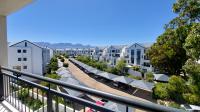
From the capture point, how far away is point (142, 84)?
15.0 metres

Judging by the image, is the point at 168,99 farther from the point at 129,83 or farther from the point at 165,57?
the point at 165,57

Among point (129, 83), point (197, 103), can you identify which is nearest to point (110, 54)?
point (129, 83)

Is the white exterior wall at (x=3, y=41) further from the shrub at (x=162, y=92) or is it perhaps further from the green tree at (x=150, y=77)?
the green tree at (x=150, y=77)

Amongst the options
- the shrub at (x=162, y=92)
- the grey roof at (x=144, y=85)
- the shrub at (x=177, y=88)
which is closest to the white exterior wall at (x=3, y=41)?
the shrub at (x=177, y=88)

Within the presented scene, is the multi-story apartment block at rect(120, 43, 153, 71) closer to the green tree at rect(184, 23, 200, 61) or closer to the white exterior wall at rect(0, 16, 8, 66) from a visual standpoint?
the green tree at rect(184, 23, 200, 61)

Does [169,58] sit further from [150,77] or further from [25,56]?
[25,56]

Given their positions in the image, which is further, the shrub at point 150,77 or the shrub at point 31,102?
the shrub at point 150,77

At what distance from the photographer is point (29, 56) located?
947 inches

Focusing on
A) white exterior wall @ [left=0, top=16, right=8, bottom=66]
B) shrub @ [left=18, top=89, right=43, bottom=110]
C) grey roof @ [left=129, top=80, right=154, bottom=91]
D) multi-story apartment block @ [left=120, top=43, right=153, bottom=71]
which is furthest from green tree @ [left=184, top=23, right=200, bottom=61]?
multi-story apartment block @ [left=120, top=43, right=153, bottom=71]

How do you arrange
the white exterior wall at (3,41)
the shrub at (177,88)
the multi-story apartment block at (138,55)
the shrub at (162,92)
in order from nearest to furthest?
the white exterior wall at (3,41)
the shrub at (177,88)
the shrub at (162,92)
the multi-story apartment block at (138,55)

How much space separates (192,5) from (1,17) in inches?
203

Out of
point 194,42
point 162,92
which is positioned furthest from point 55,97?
point 162,92

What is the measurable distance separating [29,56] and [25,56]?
67 cm

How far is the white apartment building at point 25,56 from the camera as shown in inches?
874
